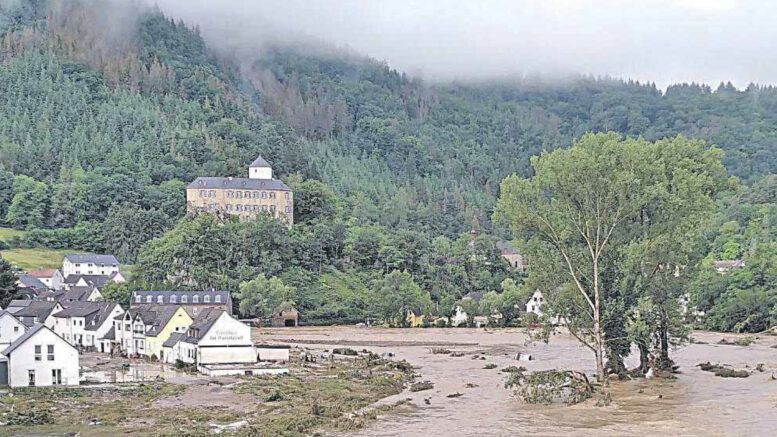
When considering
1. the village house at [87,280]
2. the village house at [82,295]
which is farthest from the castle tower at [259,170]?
the village house at [82,295]

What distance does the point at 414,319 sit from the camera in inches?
4835

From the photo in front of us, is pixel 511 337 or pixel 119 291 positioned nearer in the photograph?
pixel 511 337

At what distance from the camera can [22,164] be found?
16112 centimetres

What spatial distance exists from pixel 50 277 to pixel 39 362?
78.0 meters

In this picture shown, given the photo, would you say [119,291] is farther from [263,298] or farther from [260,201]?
[260,201]

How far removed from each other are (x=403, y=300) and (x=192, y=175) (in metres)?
54.9

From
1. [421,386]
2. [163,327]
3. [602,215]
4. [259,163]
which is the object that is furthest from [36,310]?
[259,163]

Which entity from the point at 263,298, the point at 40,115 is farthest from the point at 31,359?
the point at 40,115

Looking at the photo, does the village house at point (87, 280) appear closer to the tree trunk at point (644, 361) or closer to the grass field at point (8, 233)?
the grass field at point (8, 233)

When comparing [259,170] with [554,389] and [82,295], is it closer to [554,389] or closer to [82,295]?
[82,295]

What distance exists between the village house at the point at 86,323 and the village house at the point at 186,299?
38.8ft

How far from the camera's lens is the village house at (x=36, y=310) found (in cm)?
8288

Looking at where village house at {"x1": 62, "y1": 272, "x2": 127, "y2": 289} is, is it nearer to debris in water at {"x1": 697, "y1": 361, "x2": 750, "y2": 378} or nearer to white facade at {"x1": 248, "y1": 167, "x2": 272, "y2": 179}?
white facade at {"x1": 248, "y1": 167, "x2": 272, "y2": 179}

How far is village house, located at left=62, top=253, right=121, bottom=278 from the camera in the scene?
13012 centimetres
